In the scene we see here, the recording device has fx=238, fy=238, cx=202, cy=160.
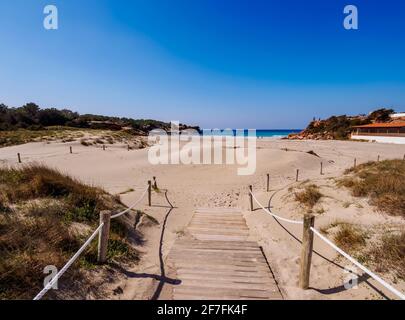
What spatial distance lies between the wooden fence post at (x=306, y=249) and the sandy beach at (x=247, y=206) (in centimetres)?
19

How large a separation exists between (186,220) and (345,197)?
597 cm

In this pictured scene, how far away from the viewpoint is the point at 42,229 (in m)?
4.80

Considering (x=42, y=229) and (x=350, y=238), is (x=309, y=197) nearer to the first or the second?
(x=350, y=238)

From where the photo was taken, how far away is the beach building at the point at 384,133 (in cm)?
4062

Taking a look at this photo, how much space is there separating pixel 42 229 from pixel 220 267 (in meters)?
3.73

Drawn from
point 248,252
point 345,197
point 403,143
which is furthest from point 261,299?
point 403,143

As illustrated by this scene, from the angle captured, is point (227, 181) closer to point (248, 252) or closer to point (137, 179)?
point (137, 179)

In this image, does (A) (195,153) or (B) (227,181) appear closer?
(B) (227,181)

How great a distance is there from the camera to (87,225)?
5.90 metres

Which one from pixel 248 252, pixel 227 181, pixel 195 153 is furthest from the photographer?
pixel 195 153

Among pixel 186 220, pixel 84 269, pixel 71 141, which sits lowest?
pixel 186 220

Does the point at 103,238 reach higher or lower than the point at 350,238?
higher

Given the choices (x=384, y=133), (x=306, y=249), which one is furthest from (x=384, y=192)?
(x=384, y=133)

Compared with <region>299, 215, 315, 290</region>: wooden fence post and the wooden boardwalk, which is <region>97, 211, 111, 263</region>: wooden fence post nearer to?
the wooden boardwalk
